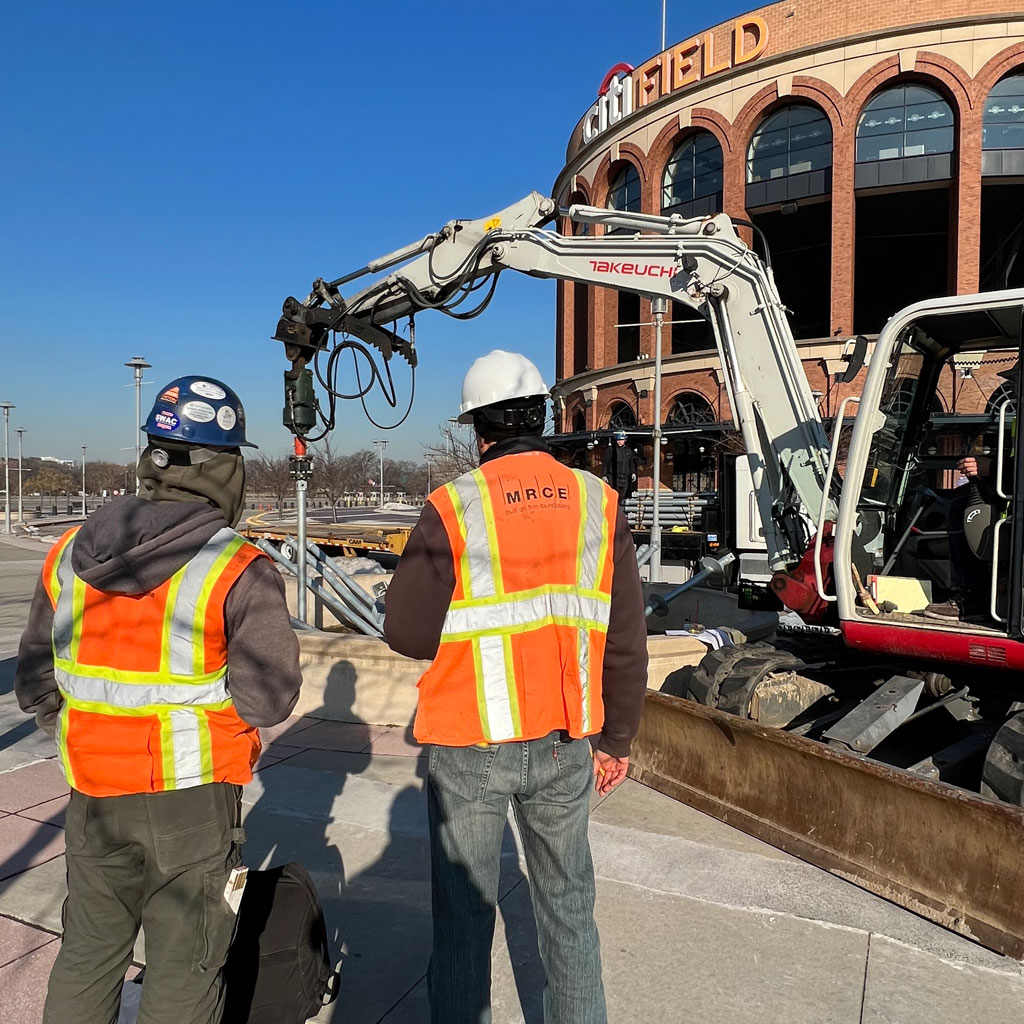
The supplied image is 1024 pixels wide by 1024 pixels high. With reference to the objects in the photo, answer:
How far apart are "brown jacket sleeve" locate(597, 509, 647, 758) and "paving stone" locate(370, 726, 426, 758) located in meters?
3.17

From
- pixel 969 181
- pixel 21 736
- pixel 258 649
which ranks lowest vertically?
pixel 21 736

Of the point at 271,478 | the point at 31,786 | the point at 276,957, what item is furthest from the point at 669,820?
the point at 271,478

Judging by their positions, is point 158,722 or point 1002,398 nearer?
point 158,722

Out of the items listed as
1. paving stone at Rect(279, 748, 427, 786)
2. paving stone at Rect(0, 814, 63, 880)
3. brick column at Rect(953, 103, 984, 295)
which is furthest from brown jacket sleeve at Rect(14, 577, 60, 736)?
brick column at Rect(953, 103, 984, 295)

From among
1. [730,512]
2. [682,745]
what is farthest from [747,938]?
[730,512]

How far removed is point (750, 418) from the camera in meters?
6.09

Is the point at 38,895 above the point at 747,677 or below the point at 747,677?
below

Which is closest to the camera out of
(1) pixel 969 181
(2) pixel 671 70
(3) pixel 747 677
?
(3) pixel 747 677

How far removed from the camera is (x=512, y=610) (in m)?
2.23

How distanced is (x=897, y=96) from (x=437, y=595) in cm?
2886

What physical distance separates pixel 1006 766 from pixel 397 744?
12.2ft

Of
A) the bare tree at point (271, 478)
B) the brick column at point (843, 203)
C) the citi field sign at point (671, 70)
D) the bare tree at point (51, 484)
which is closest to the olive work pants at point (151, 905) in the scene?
the brick column at point (843, 203)

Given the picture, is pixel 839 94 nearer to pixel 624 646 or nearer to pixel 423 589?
pixel 624 646

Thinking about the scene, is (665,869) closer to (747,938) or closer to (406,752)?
(747,938)
